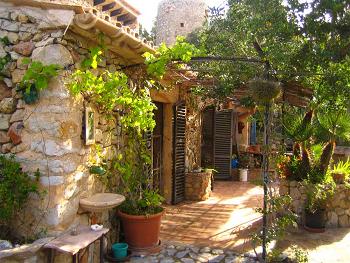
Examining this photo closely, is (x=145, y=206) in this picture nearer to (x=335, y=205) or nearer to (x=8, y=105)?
(x=8, y=105)

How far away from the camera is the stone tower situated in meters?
19.0

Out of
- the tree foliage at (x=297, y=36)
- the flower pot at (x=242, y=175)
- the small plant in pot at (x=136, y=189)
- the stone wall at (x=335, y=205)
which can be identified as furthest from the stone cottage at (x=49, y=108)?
the flower pot at (x=242, y=175)

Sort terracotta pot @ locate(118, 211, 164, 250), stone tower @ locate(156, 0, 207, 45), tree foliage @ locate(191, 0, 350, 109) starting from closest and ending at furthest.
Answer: tree foliage @ locate(191, 0, 350, 109) < terracotta pot @ locate(118, 211, 164, 250) < stone tower @ locate(156, 0, 207, 45)

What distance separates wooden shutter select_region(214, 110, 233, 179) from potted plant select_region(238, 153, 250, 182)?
63 centimetres

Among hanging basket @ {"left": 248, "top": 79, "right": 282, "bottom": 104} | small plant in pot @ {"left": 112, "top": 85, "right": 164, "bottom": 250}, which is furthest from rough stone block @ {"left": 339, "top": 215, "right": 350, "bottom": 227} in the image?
small plant in pot @ {"left": 112, "top": 85, "right": 164, "bottom": 250}

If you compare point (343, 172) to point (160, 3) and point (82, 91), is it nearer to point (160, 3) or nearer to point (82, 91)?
point (82, 91)

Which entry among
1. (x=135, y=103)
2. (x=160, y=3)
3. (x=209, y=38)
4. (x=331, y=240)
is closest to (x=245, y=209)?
(x=331, y=240)

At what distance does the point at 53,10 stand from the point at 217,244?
3.99 meters

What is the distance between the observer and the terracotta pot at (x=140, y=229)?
4898 millimetres

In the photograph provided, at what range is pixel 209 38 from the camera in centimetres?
649

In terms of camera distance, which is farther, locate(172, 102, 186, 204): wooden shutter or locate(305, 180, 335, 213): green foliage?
locate(172, 102, 186, 204): wooden shutter

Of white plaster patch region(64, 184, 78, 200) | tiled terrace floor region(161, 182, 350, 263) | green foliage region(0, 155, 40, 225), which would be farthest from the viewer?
tiled terrace floor region(161, 182, 350, 263)

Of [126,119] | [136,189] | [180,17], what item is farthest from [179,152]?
[180,17]

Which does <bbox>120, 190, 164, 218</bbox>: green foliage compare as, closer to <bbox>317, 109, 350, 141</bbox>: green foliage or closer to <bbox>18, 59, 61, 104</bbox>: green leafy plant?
<bbox>18, 59, 61, 104</bbox>: green leafy plant
